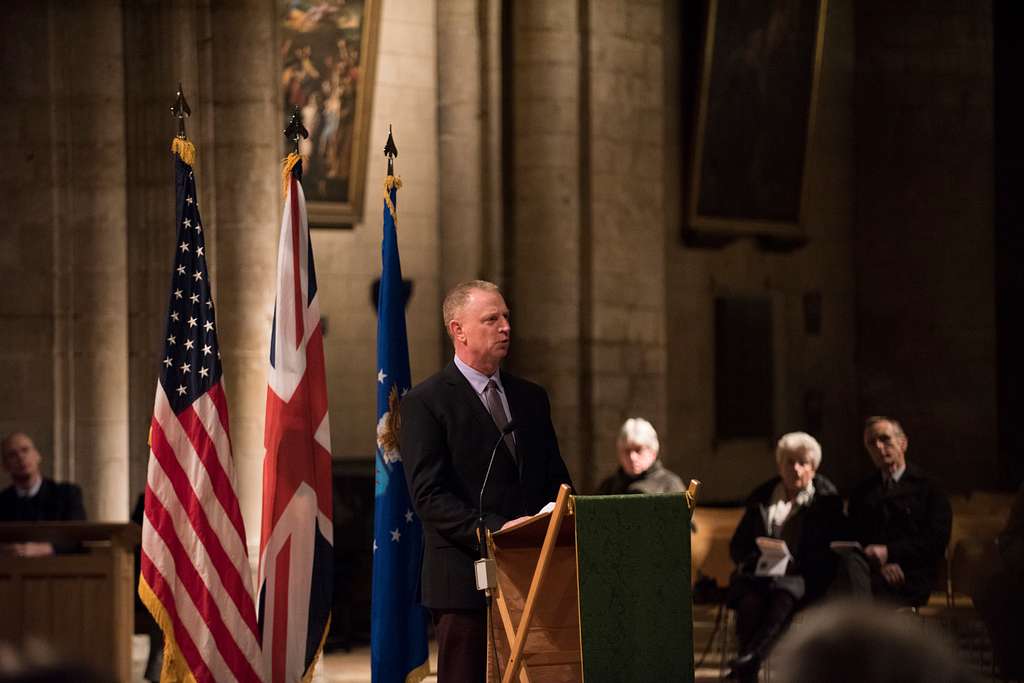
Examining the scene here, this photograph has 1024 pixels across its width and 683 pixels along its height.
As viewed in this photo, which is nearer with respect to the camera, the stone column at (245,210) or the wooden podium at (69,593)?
the wooden podium at (69,593)

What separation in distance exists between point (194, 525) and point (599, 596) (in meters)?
2.44

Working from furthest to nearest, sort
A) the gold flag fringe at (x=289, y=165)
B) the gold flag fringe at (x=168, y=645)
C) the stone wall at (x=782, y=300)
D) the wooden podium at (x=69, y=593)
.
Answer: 1. the stone wall at (x=782, y=300)
2. the wooden podium at (x=69, y=593)
3. the gold flag fringe at (x=289, y=165)
4. the gold flag fringe at (x=168, y=645)

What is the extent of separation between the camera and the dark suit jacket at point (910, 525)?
28.3 feet

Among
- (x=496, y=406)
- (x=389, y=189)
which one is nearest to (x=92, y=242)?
(x=389, y=189)

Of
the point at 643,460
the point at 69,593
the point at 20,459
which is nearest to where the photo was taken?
the point at 69,593

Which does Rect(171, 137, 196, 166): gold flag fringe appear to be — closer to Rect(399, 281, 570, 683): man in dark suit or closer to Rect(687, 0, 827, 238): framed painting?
Rect(399, 281, 570, 683): man in dark suit

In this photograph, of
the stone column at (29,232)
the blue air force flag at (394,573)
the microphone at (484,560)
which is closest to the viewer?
the microphone at (484,560)

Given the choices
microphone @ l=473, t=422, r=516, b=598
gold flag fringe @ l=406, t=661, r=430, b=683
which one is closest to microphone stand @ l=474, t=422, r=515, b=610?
microphone @ l=473, t=422, r=516, b=598

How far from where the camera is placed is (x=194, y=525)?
7117 mm

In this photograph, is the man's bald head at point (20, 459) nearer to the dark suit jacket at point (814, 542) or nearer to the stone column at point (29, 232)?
the stone column at point (29, 232)

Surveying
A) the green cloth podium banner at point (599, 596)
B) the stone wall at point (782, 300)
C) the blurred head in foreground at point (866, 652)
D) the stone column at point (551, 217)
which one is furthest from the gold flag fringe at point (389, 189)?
the stone wall at point (782, 300)

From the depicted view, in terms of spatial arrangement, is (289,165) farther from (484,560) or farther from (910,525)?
(910,525)

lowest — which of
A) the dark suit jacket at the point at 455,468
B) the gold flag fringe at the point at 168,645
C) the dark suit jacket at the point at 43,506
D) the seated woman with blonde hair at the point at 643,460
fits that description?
the gold flag fringe at the point at 168,645

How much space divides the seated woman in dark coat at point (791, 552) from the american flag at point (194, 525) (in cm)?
277
